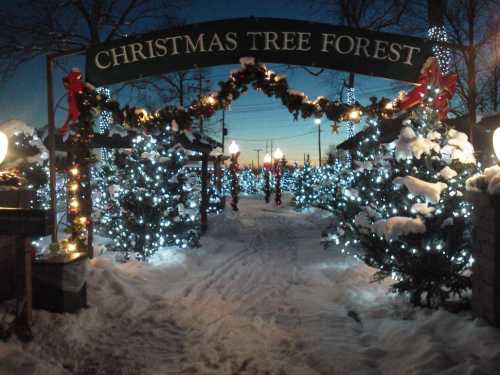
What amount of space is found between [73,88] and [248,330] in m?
5.02

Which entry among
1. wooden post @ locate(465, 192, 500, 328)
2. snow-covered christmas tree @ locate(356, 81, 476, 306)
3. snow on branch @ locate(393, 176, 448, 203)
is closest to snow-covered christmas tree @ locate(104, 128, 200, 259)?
snow-covered christmas tree @ locate(356, 81, 476, 306)

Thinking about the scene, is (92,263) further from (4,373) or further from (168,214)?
(4,373)

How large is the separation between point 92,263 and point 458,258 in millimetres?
6806

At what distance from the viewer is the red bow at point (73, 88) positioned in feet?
26.1

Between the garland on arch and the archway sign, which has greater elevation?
the archway sign

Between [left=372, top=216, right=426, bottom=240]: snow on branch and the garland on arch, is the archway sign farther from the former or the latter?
[left=372, top=216, right=426, bottom=240]: snow on branch

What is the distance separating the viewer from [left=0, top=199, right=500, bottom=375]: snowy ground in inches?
197

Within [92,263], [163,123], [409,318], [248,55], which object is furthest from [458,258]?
[92,263]

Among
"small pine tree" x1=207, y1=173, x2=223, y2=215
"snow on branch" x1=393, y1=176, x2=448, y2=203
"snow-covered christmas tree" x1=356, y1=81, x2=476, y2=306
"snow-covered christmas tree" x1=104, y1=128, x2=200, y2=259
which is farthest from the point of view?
"small pine tree" x1=207, y1=173, x2=223, y2=215

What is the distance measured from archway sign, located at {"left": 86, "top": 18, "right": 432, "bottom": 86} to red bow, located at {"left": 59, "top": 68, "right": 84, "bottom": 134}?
837mm

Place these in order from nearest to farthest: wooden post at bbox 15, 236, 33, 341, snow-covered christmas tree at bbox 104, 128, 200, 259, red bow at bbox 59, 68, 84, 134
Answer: wooden post at bbox 15, 236, 33, 341, red bow at bbox 59, 68, 84, 134, snow-covered christmas tree at bbox 104, 128, 200, 259

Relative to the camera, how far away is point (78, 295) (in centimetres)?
673

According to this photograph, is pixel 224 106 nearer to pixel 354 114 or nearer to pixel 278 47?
pixel 278 47

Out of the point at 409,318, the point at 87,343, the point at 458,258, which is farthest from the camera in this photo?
the point at 458,258
